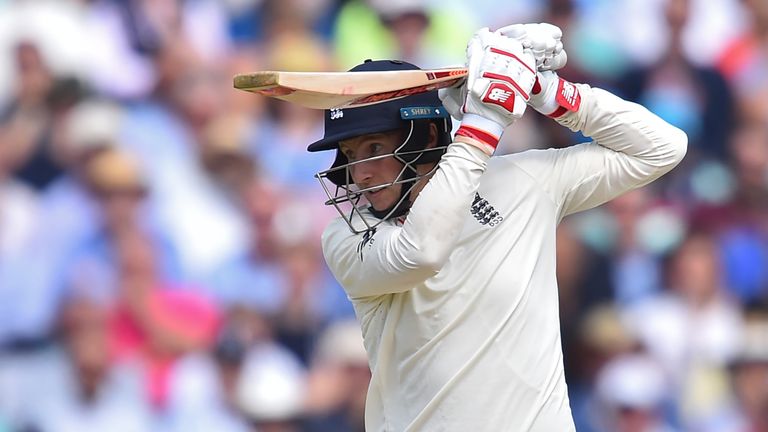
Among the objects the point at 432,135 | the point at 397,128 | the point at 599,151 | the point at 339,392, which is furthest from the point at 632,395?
the point at 397,128

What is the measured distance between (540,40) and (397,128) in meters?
0.39

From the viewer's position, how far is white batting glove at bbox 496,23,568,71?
274 centimetres

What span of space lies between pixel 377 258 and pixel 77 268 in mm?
3218

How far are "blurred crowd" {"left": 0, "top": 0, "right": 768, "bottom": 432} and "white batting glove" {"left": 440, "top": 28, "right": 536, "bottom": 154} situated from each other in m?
3.18

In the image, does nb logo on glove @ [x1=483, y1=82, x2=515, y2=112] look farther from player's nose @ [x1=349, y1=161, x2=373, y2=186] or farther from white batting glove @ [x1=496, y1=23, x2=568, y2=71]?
player's nose @ [x1=349, y1=161, x2=373, y2=186]

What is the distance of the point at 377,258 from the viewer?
2771 millimetres

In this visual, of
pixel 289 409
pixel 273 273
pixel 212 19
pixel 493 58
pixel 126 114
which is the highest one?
pixel 493 58

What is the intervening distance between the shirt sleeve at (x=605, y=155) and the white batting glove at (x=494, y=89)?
0.23m

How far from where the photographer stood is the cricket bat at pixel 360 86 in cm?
279

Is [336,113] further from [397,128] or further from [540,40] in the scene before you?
[540,40]

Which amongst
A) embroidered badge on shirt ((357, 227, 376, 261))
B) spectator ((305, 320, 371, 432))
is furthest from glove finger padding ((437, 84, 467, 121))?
spectator ((305, 320, 371, 432))

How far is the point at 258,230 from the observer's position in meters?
5.84

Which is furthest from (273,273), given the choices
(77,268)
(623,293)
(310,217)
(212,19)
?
(623,293)

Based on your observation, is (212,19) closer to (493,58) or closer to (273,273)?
(273,273)
